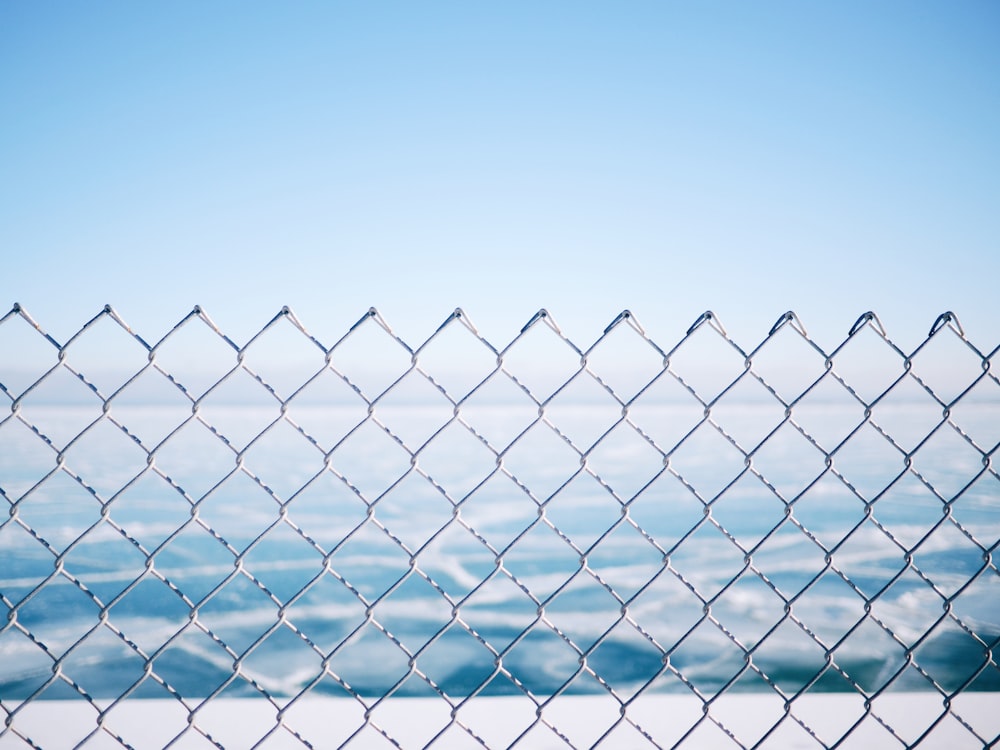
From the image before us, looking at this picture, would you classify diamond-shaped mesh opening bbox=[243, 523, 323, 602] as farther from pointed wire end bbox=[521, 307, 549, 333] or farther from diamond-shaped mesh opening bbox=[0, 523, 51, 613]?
pointed wire end bbox=[521, 307, 549, 333]

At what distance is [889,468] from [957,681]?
34.0 ft

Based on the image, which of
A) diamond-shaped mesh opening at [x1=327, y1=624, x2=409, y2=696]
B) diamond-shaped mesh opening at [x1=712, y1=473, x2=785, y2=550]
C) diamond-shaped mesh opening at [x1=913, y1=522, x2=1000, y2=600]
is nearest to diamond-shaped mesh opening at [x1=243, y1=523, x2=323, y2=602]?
diamond-shaped mesh opening at [x1=327, y1=624, x2=409, y2=696]

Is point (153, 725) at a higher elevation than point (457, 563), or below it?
below

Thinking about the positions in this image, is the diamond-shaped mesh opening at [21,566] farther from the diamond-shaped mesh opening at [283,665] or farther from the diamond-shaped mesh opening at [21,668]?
the diamond-shaped mesh opening at [283,665]

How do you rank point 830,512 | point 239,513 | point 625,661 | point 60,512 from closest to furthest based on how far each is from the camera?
point 625,661
point 60,512
point 239,513
point 830,512

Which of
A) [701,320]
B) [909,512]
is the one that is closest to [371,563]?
[701,320]

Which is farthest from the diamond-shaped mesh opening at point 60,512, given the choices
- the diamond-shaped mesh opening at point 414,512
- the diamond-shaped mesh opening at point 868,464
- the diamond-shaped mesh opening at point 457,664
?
the diamond-shaped mesh opening at point 868,464

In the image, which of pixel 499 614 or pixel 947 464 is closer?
pixel 499 614

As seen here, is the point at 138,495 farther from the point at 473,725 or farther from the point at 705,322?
the point at 705,322

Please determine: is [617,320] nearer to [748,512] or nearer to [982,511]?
[748,512]

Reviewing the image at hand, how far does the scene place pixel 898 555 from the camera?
23.0ft

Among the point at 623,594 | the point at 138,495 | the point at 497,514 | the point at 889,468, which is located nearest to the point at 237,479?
the point at 138,495

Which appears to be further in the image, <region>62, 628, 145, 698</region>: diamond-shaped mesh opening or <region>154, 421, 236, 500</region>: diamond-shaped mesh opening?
<region>154, 421, 236, 500</region>: diamond-shaped mesh opening

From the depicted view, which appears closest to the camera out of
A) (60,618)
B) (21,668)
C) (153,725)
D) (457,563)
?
(153,725)
